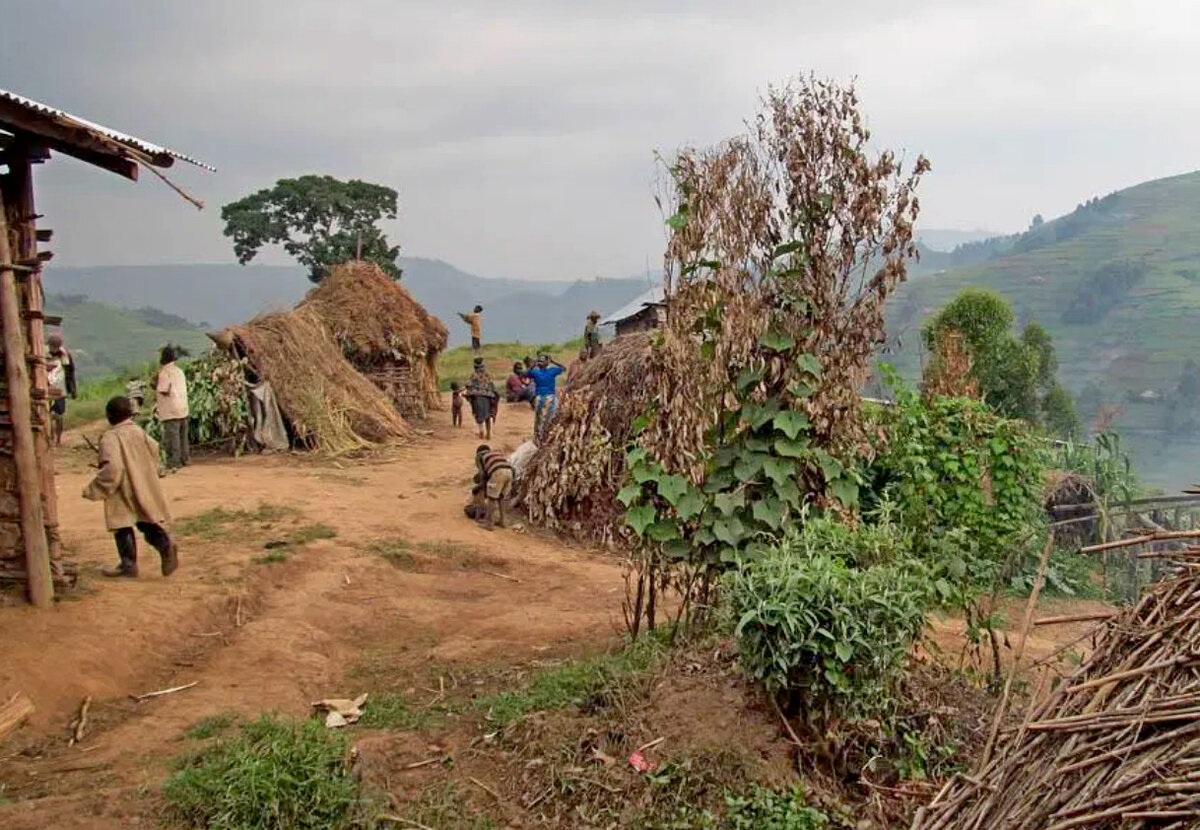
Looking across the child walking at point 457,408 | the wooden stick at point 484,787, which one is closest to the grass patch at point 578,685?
the wooden stick at point 484,787

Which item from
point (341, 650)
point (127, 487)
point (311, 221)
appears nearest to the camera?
point (341, 650)

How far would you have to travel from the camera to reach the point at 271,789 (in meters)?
3.63

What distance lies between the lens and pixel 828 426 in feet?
15.9

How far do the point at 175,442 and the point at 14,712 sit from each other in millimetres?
8443

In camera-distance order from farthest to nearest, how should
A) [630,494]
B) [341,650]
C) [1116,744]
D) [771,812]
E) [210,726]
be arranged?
[341,650] → [630,494] → [210,726] → [771,812] → [1116,744]

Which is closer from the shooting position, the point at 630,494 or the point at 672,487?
the point at 672,487

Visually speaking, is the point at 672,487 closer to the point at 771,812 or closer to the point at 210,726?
the point at 771,812

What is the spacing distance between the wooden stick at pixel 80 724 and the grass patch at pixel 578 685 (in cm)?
204

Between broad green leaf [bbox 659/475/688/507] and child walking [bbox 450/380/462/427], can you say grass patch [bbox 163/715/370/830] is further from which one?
child walking [bbox 450/380/462/427]

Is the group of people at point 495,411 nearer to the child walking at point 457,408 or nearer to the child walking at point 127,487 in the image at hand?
the child walking at point 457,408

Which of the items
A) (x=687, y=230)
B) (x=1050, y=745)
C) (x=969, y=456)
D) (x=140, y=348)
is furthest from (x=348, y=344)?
(x=140, y=348)

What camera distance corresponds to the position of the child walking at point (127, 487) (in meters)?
6.61

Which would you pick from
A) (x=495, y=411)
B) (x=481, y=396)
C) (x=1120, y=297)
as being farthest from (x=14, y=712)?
(x=1120, y=297)

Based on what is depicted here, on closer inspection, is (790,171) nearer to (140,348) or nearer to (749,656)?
(749,656)
